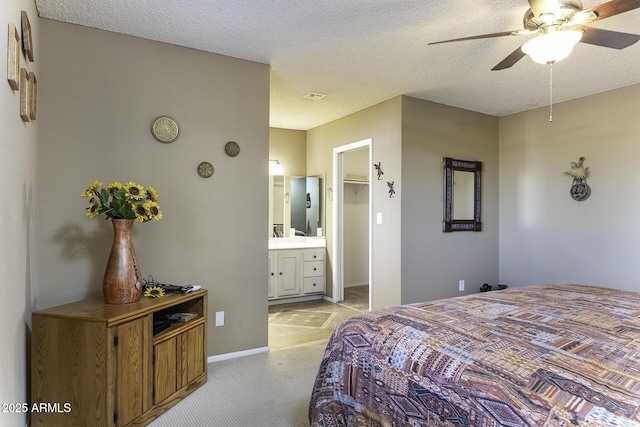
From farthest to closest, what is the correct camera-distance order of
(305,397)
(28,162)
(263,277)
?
(263,277) < (305,397) < (28,162)

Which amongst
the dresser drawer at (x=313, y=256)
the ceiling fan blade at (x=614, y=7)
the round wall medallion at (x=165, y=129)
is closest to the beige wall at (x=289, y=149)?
the dresser drawer at (x=313, y=256)

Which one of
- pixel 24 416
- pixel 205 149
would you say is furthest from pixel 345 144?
pixel 24 416

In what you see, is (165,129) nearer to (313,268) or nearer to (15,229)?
(15,229)

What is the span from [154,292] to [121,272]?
0.85ft

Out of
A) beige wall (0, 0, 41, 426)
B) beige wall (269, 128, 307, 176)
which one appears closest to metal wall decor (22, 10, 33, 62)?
beige wall (0, 0, 41, 426)

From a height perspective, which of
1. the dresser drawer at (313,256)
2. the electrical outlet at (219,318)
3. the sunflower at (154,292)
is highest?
the sunflower at (154,292)

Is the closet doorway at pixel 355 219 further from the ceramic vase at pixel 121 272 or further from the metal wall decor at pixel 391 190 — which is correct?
the ceramic vase at pixel 121 272

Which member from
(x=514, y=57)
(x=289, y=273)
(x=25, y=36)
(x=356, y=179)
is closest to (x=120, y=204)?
(x=25, y=36)

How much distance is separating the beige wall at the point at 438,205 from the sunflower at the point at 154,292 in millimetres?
2458

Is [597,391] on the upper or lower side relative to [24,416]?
upper

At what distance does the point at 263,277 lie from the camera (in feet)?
10.5

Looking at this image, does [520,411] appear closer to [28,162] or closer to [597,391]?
[597,391]

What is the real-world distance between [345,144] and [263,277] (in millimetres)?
2313

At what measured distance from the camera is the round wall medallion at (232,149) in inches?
118
